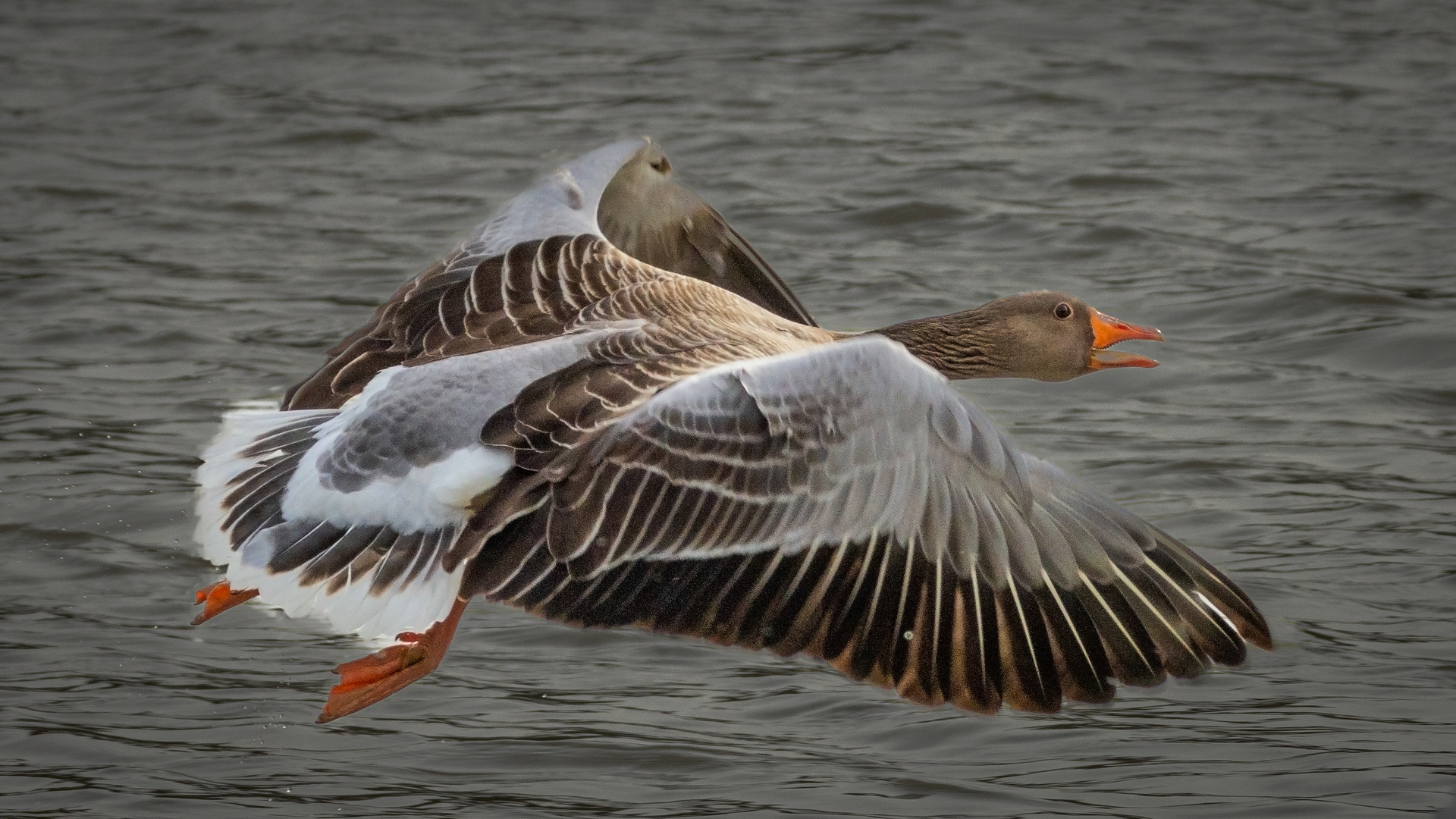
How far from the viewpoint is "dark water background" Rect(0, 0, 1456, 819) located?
511 cm

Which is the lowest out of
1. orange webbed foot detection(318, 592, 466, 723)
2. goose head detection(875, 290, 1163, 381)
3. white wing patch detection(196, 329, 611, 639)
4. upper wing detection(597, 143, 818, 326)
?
orange webbed foot detection(318, 592, 466, 723)

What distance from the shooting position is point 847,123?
11.5 metres

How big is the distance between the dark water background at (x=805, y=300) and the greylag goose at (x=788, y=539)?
2.27 ft

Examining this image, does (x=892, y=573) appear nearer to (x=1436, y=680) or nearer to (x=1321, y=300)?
(x=1436, y=680)

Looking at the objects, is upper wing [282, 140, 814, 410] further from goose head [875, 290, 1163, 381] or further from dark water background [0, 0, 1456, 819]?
dark water background [0, 0, 1456, 819]

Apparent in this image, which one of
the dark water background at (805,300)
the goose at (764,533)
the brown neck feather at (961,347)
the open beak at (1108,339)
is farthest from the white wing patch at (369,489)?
the open beak at (1108,339)

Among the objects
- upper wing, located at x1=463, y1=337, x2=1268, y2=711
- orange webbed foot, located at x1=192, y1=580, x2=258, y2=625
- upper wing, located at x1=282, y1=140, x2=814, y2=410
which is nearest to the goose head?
upper wing, located at x1=282, y1=140, x2=814, y2=410

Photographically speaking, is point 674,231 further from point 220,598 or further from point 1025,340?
point 220,598

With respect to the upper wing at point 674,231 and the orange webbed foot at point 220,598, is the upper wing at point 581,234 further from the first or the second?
the orange webbed foot at point 220,598

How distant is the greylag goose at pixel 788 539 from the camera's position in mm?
4285

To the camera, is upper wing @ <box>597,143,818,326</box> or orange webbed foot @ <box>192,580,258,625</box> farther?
upper wing @ <box>597,143,818,326</box>

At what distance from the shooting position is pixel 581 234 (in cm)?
589

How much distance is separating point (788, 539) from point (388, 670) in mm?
1288

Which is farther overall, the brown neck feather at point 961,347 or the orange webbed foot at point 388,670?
the brown neck feather at point 961,347
